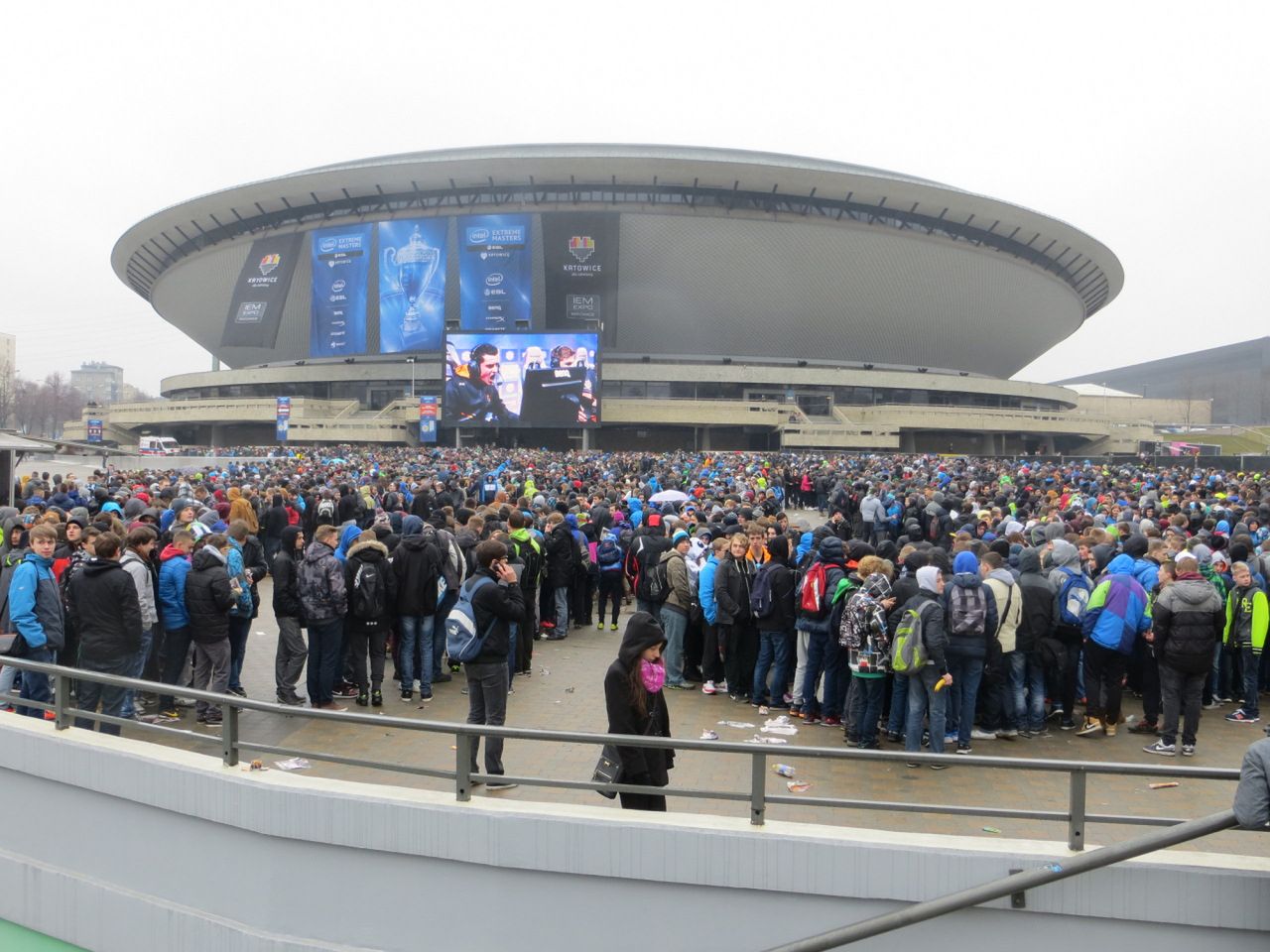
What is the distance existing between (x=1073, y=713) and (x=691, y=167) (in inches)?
2320

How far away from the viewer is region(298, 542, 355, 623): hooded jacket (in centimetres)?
813

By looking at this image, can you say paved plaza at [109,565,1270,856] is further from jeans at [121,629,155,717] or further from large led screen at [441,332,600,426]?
large led screen at [441,332,600,426]

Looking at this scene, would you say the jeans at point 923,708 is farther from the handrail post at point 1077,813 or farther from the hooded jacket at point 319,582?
the hooded jacket at point 319,582

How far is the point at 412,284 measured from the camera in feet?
203

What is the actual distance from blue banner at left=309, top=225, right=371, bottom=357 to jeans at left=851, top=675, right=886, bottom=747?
2294 inches

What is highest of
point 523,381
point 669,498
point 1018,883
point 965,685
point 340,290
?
point 340,290

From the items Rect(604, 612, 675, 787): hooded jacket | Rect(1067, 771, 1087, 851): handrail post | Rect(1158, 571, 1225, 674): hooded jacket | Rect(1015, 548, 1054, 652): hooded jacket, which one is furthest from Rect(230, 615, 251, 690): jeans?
Rect(1158, 571, 1225, 674): hooded jacket

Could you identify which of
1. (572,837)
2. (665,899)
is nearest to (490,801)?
(572,837)

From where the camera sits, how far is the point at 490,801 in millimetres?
5375

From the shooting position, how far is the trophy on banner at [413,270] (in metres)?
61.5

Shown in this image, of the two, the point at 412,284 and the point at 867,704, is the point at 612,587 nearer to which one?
the point at 867,704

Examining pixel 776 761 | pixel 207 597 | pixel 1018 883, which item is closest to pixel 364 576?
pixel 207 597

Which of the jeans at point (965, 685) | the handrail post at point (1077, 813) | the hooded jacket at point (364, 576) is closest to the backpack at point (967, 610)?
the jeans at point (965, 685)

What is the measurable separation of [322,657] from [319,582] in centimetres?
76
